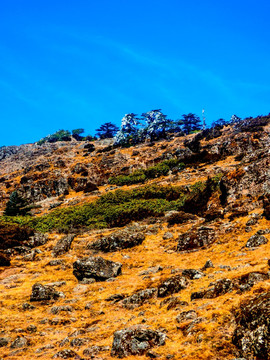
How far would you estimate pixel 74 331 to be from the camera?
10.2 m

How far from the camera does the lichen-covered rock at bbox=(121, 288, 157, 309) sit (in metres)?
11.7

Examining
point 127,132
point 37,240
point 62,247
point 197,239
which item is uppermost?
point 127,132

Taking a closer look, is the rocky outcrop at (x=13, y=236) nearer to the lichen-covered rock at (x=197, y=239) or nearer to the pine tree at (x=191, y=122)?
the lichen-covered rock at (x=197, y=239)

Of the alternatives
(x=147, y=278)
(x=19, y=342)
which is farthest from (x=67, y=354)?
(x=147, y=278)

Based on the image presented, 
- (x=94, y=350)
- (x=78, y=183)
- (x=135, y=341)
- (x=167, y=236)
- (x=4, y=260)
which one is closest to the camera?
(x=135, y=341)

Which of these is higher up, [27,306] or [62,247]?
[62,247]

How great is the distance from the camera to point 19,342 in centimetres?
967

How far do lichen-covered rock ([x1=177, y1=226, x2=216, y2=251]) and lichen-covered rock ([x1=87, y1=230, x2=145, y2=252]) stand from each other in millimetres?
4384

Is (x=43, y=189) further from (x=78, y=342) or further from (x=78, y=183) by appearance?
(x=78, y=342)

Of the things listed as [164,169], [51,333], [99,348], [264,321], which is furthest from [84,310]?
[164,169]

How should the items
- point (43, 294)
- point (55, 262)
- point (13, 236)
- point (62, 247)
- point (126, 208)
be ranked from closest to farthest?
point (43, 294) → point (55, 262) → point (62, 247) → point (13, 236) → point (126, 208)

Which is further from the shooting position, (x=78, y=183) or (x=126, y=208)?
(x=78, y=183)

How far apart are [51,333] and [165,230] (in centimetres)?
1468

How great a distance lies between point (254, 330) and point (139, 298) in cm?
639
